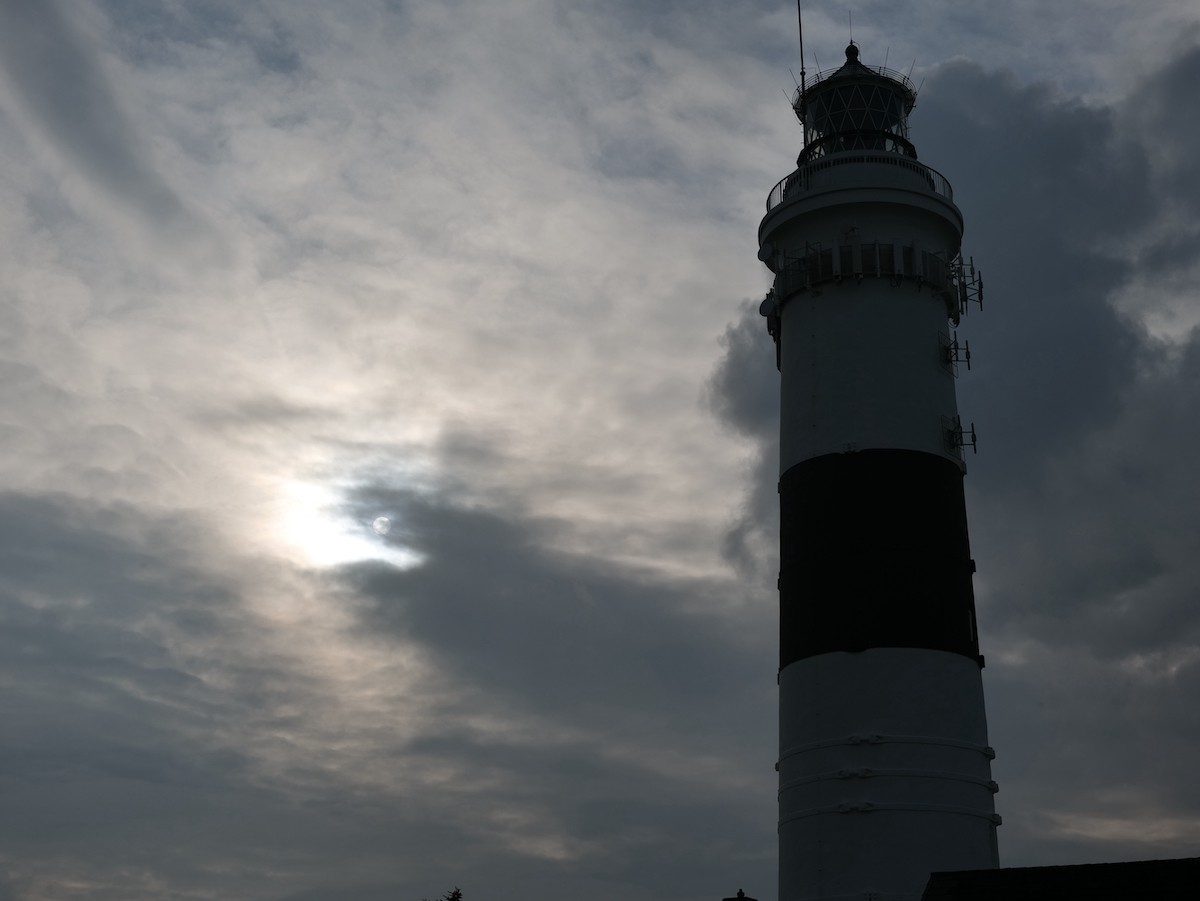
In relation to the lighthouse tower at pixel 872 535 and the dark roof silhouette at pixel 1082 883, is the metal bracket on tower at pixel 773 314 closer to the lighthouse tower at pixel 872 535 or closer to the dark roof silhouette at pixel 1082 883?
the lighthouse tower at pixel 872 535

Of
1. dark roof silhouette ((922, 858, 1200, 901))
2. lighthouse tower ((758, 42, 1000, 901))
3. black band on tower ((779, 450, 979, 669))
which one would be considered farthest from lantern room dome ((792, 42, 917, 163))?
dark roof silhouette ((922, 858, 1200, 901))

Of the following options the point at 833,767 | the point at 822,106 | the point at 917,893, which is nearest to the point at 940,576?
the point at 833,767

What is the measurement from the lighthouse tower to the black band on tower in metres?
0.05

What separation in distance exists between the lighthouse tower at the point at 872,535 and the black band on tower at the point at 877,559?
0.05m

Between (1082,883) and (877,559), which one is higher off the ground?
(877,559)

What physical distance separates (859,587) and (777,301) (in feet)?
32.2

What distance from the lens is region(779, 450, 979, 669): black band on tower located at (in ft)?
113

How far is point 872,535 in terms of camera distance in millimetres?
35281

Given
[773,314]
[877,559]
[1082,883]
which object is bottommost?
[1082,883]

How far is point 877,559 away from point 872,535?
2.30ft

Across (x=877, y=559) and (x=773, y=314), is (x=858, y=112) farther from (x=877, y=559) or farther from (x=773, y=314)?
(x=877, y=559)

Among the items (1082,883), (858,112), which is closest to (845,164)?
(858,112)

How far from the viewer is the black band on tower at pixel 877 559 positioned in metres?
34.6

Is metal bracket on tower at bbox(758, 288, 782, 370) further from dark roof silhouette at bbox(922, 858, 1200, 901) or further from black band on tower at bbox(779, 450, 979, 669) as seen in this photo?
dark roof silhouette at bbox(922, 858, 1200, 901)
